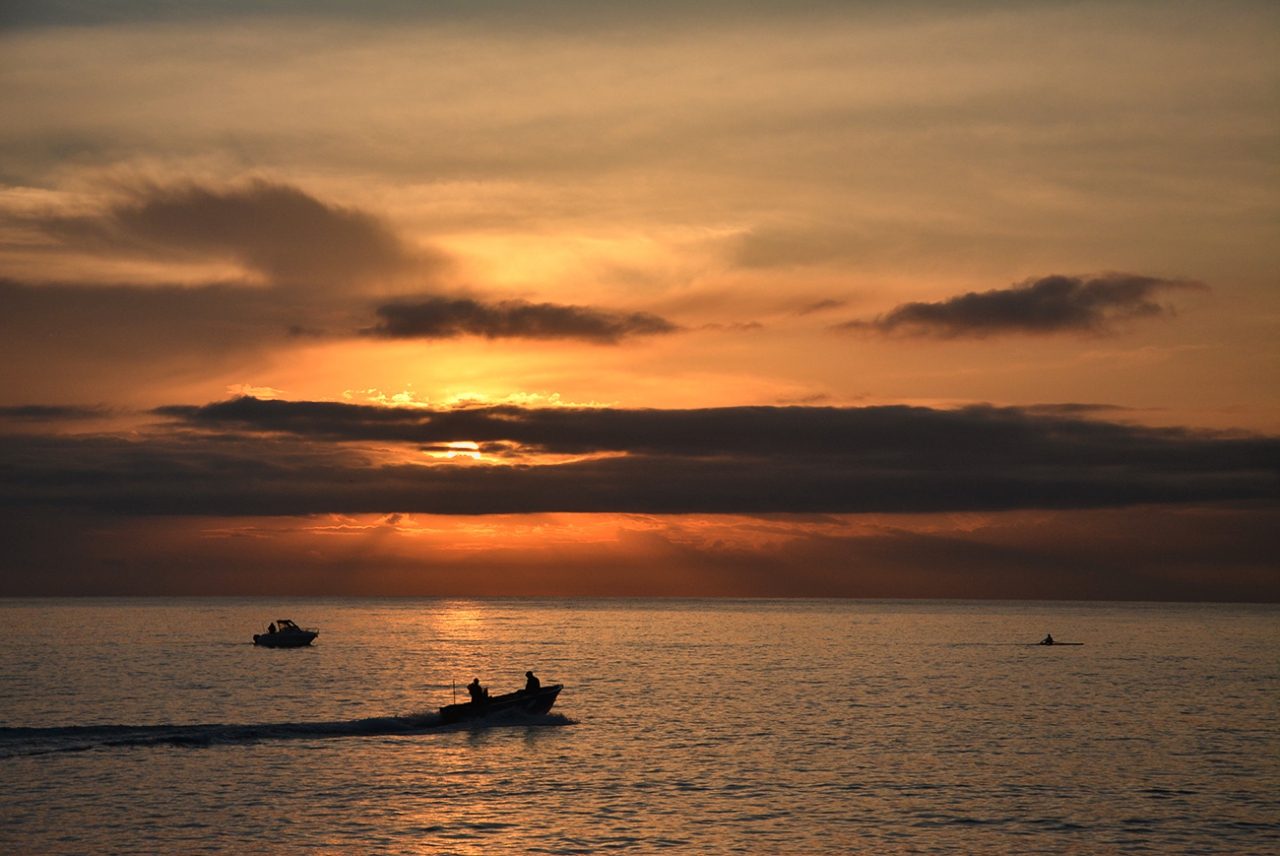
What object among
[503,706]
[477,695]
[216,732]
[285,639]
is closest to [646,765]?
[503,706]

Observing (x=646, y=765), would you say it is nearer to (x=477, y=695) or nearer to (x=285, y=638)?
(x=477, y=695)

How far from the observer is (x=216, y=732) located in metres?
62.8

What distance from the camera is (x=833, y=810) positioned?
44688 millimetres

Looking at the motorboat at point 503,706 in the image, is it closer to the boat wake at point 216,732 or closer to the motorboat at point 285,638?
the boat wake at point 216,732

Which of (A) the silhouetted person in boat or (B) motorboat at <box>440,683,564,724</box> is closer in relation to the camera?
(B) motorboat at <box>440,683,564,724</box>

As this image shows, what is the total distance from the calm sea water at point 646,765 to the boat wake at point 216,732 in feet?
0.82

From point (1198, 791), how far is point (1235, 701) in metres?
45.4

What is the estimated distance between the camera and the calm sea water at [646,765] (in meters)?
40.6

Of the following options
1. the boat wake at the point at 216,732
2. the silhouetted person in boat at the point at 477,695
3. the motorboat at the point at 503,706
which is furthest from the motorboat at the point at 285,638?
the motorboat at the point at 503,706

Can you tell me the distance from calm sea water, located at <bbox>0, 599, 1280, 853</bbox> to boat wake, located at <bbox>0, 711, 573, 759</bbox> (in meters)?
0.25

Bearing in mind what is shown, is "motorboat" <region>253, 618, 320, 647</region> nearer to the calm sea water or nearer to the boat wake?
the calm sea water

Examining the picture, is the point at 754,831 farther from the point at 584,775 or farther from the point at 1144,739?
the point at 1144,739

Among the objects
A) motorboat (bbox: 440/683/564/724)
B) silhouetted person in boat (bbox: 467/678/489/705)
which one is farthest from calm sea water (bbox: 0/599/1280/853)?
silhouetted person in boat (bbox: 467/678/489/705)

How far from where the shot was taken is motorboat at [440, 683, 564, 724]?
6825 cm
